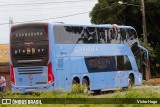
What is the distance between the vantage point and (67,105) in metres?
14.6

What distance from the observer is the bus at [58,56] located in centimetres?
2228

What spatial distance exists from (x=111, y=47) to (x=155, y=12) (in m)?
17.3

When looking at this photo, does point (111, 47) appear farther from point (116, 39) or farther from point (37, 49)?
point (37, 49)

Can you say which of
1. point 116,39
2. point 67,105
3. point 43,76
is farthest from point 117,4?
point 67,105

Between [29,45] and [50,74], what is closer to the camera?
[50,74]

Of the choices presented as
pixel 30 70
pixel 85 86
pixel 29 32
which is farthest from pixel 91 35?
pixel 85 86

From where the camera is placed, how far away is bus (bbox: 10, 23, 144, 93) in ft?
73.1

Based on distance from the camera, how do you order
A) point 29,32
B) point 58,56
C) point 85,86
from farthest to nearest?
point 29,32, point 58,56, point 85,86

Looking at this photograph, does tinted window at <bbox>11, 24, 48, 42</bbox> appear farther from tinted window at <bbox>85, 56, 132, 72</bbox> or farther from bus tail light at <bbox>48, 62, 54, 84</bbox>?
tinted window at <bbox>85, 56, 132, 72</bbox>

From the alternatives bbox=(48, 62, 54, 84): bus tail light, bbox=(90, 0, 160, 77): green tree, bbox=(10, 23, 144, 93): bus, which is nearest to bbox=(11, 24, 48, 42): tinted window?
bbox=(10, 23, 144, 93): bus

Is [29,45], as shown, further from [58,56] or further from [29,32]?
[58,56]

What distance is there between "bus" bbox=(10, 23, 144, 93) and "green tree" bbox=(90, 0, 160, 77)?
17.0 metres

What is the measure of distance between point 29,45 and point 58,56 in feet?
4.81

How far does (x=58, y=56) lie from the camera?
2248cm
